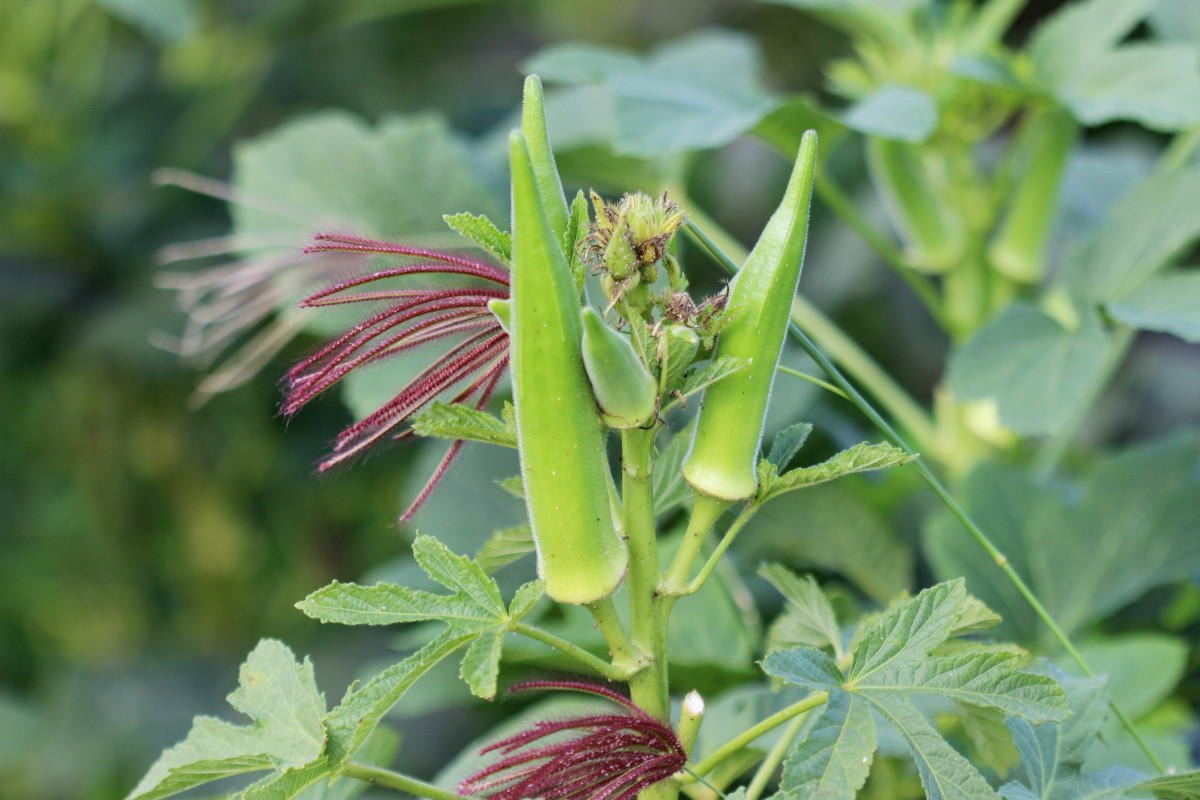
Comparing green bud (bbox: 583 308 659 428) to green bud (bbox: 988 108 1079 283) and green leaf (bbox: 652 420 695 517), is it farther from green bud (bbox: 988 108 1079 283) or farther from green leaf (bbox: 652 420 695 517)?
green bud (bbox: 988 108 1079 283)

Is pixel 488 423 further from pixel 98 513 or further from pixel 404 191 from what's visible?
pixel 98 513

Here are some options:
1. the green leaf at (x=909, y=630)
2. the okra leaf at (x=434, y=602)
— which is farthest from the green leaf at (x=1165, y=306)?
the okra leaf at (x=434, y=602)

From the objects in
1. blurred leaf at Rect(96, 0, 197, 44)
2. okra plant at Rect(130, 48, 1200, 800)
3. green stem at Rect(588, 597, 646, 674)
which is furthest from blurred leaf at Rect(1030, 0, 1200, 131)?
blurred leaf at Rect(96, 0, 197, 44)

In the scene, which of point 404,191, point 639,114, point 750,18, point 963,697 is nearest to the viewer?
point 963,697

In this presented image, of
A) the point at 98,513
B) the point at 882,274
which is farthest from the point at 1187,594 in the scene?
the point at 98,513

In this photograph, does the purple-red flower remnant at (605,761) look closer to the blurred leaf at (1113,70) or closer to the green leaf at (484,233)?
the green leaf at (484,233)

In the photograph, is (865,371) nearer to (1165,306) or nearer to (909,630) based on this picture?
(1165,306)
